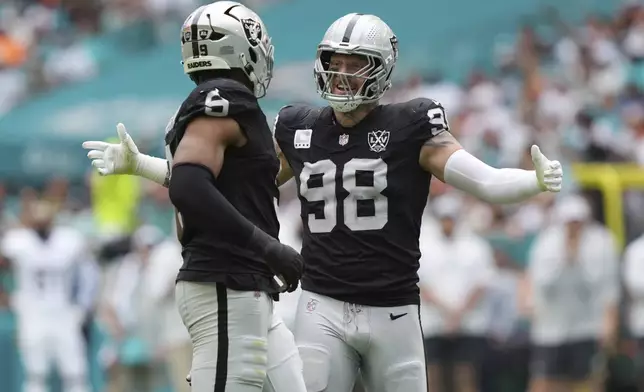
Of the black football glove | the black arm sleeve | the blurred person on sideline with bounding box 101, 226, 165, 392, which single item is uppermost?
the black arm sleeve

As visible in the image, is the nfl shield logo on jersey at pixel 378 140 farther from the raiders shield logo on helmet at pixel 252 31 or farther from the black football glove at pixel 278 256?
Answer: the black football glove at pixel 278 256

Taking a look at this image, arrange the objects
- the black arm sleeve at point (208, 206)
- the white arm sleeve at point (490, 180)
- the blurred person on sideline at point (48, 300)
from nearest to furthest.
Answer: the black arm sleeve at point (208, 206)
the white arm sleeve at point (490, 180)
the blurred person on sideline at point (48, 300)

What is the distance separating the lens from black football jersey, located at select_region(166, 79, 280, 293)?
441cm

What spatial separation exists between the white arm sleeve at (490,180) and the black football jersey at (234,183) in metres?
0.83

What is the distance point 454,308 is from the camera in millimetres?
9469

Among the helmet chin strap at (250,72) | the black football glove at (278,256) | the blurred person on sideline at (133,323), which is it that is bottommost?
the blurred person on sideline at (133,323)

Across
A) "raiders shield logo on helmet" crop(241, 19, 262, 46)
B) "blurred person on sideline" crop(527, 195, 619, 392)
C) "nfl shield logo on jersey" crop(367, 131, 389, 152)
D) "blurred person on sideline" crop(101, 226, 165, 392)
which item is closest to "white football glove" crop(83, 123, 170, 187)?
"raiders shield logo on helmet" crop(241, 19, 262, 46)

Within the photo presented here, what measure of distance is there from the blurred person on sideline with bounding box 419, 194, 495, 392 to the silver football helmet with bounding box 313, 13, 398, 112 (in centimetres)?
428

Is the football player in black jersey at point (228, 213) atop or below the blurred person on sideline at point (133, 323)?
atop

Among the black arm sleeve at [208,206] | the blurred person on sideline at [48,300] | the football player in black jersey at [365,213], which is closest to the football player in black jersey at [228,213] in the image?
the black arm sleeve at [208,206]

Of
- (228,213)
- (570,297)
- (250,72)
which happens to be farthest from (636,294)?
(228,213)

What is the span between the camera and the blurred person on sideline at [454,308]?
9.49 metres

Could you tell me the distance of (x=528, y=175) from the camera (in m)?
4.87

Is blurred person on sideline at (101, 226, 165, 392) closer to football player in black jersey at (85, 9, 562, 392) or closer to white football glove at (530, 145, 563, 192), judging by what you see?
football player in black jersey at (85, 9, 562, 392)
